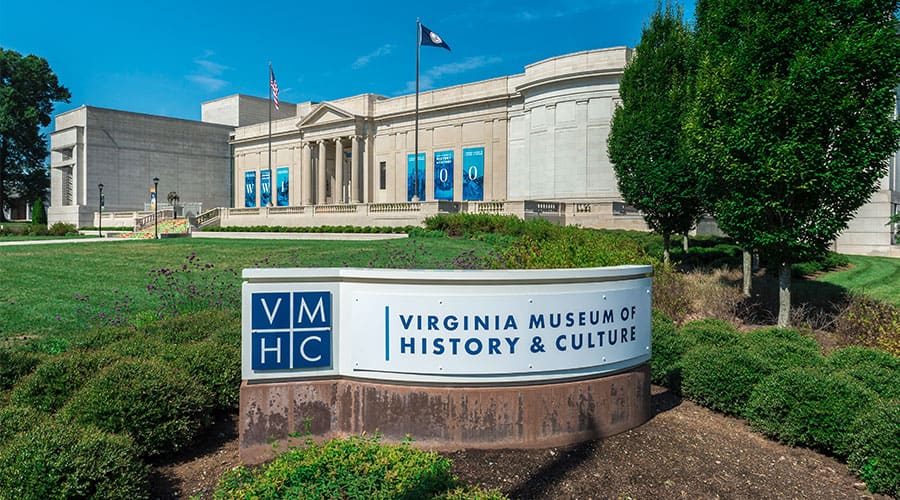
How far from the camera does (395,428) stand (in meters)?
4.59

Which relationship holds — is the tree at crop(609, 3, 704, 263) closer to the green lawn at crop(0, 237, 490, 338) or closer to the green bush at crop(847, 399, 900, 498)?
the green lawn at crop(0, 237, 490, 338)

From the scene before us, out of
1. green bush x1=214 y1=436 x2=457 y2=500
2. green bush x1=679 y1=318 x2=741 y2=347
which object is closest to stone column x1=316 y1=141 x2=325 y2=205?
green bush x1=679 y1=318 x2=741 y2=347

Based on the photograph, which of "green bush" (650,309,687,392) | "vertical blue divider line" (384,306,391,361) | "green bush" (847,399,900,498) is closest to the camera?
"green bush" (847,399,900,498)

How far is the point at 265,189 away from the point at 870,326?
6252cm

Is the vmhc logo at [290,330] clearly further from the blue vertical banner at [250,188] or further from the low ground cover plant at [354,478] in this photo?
the blue vertical banner at [250,188]

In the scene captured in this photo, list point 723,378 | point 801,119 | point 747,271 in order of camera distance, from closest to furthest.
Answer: point 723,378, point 801,119, point 747,271

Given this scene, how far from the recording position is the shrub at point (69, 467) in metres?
3.58

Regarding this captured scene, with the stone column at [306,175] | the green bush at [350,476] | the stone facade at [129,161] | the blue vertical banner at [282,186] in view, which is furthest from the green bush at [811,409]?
the stone facade at [129,161]

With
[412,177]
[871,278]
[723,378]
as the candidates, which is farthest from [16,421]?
[412,177]

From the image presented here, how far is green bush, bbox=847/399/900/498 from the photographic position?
13.6 ft

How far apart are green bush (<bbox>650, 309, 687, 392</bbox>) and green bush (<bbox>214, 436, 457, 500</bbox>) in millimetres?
4022

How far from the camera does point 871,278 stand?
17.9 metres

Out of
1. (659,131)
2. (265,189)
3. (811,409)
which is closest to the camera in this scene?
(811,409)

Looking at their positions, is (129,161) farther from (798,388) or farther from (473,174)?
(798,388)
